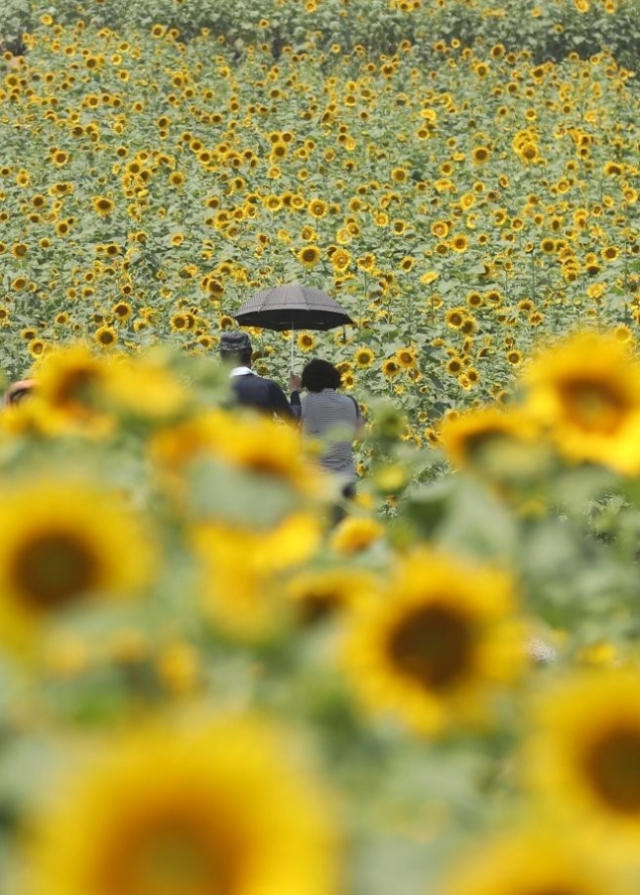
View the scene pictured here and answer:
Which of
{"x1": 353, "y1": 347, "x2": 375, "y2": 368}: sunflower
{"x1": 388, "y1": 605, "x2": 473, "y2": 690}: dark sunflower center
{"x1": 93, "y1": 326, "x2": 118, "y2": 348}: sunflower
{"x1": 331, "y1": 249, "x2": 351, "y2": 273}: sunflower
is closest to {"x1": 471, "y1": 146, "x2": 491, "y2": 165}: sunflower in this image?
{"x1": 331, "y1": 249, "x2": 351, "y2": 273}: sunflower

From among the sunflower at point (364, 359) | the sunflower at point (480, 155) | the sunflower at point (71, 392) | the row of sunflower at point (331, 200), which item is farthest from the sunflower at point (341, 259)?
the sunflower at point (71, 392)

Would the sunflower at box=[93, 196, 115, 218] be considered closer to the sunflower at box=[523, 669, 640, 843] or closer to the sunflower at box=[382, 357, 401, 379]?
the sunflower at box=[382, 357, 401, 379]

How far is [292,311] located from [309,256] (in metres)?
2.03

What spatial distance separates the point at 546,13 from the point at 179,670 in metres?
16.5

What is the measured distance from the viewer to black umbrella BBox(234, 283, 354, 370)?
337 inches

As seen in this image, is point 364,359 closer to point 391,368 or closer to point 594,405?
point 391,368

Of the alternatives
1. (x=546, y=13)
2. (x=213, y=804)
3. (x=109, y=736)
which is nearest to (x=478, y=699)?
(x=109, y=736)

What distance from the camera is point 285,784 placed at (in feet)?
2.86

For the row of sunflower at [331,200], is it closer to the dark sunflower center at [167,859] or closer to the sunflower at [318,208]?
the sunflower at [318,208]

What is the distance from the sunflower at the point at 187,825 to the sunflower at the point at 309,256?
9700 mm

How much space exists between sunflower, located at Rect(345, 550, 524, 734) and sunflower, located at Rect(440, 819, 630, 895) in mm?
407

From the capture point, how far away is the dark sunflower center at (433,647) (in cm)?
137

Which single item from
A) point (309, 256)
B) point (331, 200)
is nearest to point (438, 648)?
point (309, 256)

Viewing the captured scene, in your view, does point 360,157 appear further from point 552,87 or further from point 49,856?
point 49,856
